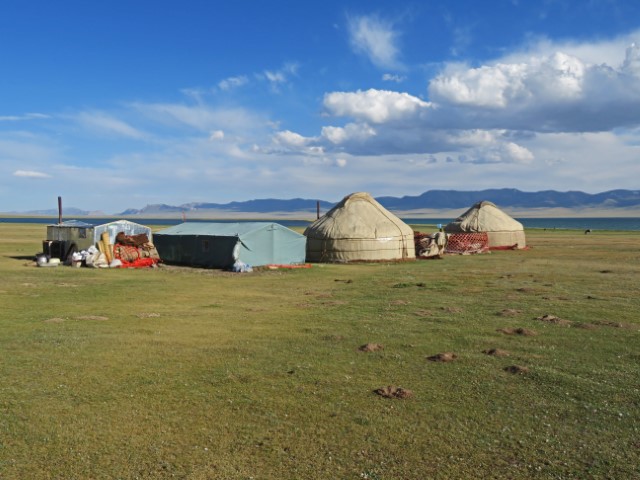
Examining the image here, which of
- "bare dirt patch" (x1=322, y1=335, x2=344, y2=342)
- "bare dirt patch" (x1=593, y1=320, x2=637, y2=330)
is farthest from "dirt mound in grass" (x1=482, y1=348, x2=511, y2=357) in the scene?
"bare dirt patch" (x1=593, y1=320, x2=637, y2=330)

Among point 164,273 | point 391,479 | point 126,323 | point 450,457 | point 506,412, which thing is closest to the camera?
point 391,479

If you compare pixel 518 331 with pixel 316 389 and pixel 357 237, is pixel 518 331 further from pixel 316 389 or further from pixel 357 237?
pixel 357 237

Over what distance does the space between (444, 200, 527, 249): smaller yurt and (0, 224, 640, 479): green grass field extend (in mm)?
29013

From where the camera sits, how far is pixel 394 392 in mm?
8867

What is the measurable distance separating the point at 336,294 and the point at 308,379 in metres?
10.8

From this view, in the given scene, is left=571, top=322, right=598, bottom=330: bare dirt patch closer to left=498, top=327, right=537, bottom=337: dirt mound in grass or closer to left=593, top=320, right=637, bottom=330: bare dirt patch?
left=593, top=320, right=637, bottom=330: bare dirt patch

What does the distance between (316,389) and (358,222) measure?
2736cm

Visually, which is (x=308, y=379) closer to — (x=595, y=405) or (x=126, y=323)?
(x=595, y=405)

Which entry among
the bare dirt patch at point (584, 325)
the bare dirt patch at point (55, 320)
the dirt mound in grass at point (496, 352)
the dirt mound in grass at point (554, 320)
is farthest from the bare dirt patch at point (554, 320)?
the bare dirt patch at point (55, 320)

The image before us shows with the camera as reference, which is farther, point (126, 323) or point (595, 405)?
point (126, 323)

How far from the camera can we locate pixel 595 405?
835 cm

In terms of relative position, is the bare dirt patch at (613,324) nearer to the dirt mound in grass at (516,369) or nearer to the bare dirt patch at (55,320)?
the dirt mound in grass at (516,369)

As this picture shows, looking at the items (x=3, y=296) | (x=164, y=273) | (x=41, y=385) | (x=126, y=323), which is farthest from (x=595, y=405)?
(x=164, y=273)

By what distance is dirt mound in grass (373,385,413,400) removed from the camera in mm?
8734
